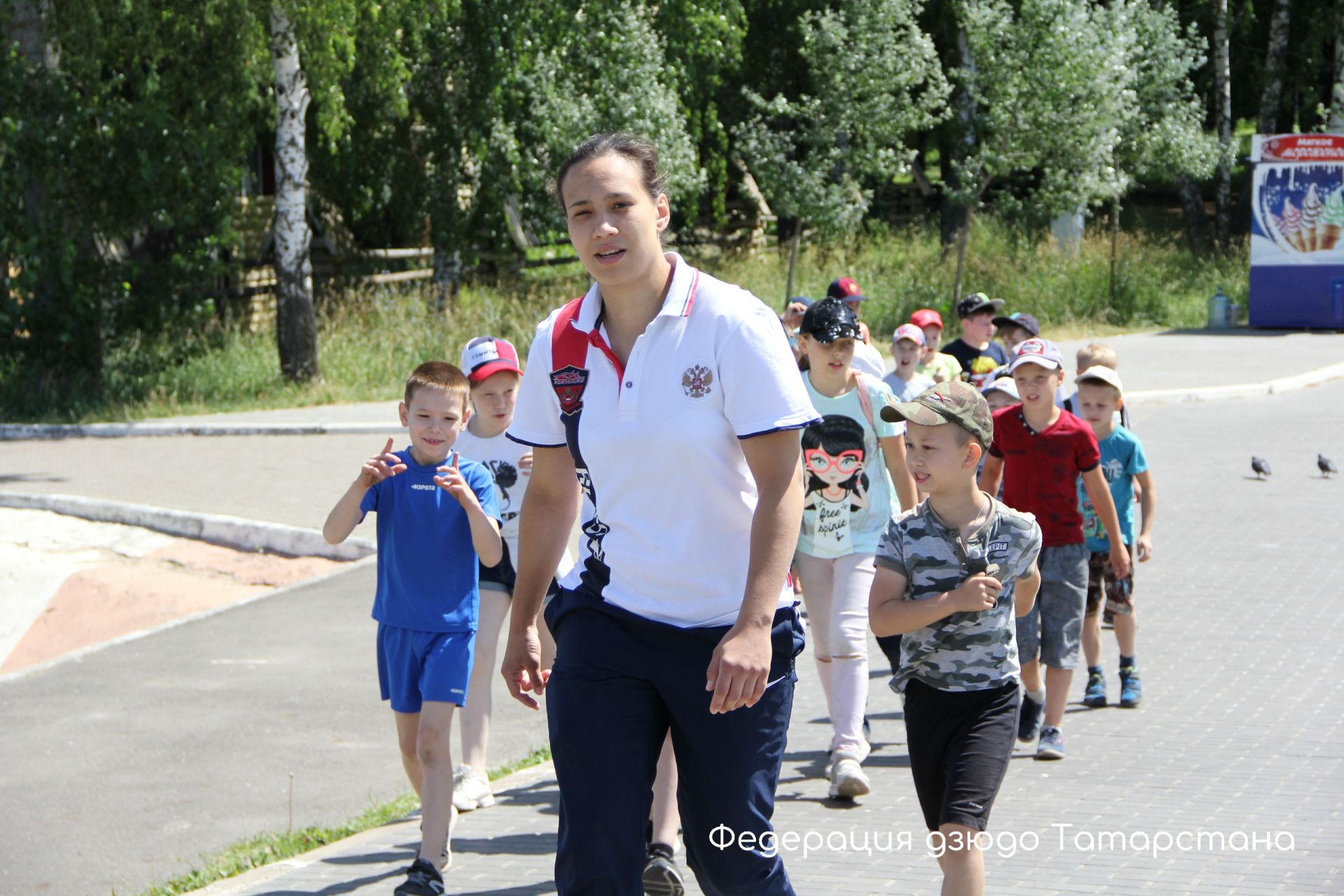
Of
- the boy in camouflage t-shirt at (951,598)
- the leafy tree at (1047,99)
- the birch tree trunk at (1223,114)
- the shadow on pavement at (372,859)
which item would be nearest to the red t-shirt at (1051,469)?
the boy in camouflage t-shirt at (951,598)

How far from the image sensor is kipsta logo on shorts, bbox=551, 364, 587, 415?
11.7ft

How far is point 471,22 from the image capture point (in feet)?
78.2

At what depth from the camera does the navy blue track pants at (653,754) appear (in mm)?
3383

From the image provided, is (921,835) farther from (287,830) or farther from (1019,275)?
(1019,275)

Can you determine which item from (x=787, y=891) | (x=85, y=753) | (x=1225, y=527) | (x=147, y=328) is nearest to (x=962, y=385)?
(x=787, y=891)

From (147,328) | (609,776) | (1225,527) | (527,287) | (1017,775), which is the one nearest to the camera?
(609,776)

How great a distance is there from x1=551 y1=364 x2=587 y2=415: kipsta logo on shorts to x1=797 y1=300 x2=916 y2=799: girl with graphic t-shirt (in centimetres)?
264

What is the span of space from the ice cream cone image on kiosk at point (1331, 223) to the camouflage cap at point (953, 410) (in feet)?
79.7

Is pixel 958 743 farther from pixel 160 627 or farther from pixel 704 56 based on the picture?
pixel 704 56

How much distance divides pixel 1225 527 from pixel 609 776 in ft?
29.9

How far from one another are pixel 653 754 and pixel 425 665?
1.93 m

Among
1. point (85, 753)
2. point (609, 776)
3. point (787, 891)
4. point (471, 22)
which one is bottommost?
point (85, 753)

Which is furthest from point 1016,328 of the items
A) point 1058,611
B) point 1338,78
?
point 1338,78

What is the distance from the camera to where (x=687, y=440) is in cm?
332
